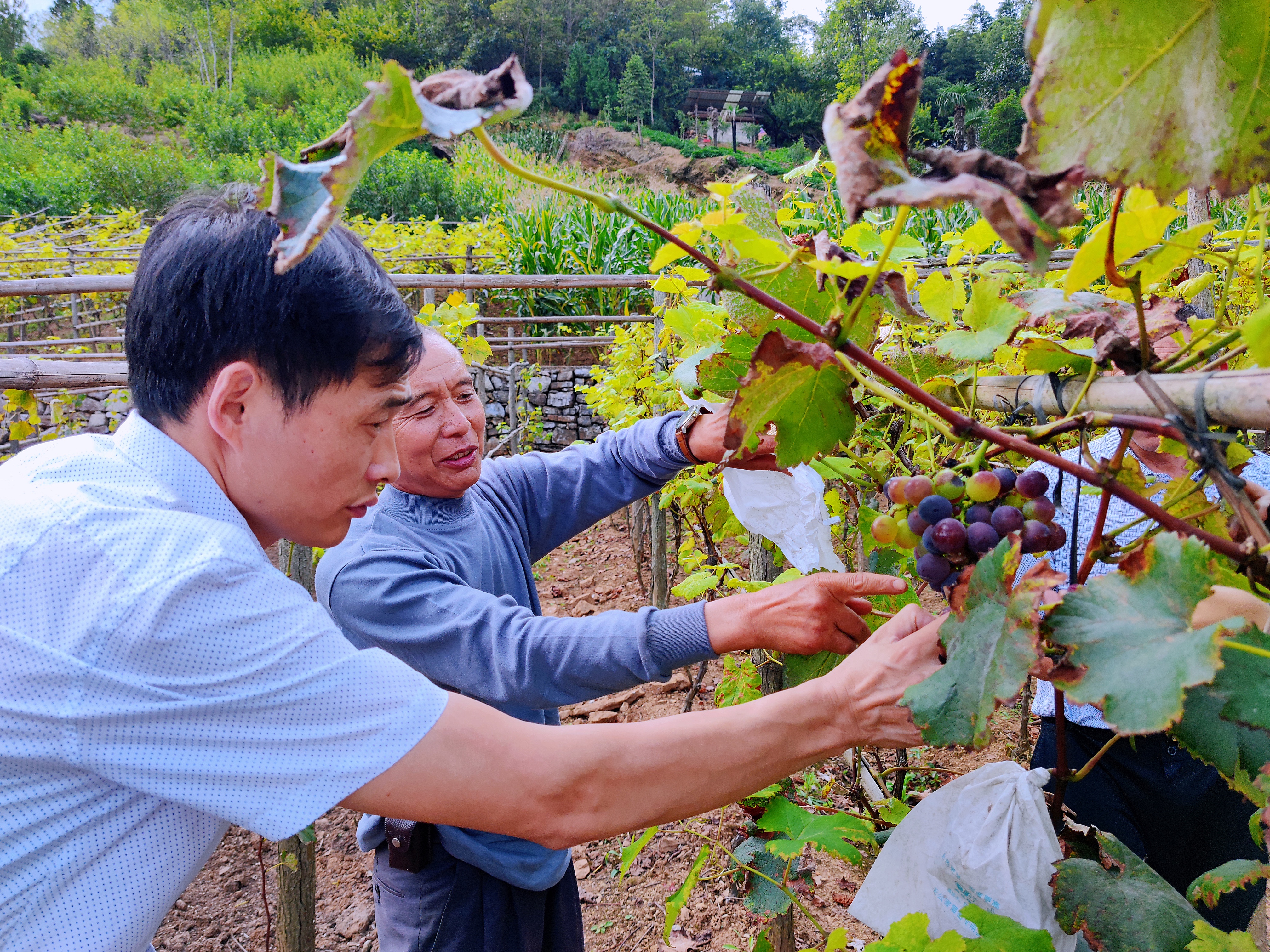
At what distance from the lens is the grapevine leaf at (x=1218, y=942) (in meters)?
0.76

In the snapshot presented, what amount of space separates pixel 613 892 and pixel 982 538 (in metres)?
2.69

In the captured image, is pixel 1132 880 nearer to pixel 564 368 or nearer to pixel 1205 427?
pixel 1205 427

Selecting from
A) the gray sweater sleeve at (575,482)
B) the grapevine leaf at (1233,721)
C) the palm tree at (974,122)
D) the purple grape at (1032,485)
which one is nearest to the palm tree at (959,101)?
the palm tree at (974,122)

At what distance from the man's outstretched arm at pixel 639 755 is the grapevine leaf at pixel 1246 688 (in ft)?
0.94

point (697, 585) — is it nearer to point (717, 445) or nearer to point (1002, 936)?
point (717, 445)

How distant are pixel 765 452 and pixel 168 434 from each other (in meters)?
0.94

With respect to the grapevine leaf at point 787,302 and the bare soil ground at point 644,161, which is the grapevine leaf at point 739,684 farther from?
the bare soil ground at point 644,161

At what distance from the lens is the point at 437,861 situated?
1.79 m

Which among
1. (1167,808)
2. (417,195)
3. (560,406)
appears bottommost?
(560,406)

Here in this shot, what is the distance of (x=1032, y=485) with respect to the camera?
0.78 meters

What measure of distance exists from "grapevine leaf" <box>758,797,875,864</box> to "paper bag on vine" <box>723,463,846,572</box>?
0.49m

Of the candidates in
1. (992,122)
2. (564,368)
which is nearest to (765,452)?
(564,368)

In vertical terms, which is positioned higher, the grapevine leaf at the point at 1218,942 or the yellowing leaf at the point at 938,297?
the yellowing leaf at the point at 938,297

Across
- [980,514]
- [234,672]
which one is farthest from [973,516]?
[234,672]
